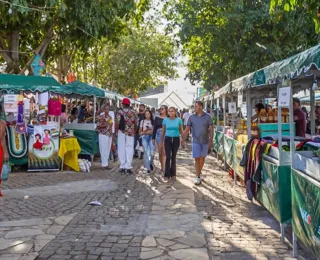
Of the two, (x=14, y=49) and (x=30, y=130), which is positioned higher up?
(x=14, y=49)

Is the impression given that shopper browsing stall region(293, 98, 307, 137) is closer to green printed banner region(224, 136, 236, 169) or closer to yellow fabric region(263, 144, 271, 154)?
green printed banner region(224, 136, 236, 169)

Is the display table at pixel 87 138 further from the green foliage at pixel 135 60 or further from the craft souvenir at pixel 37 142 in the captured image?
the green foliage at pixel 135 60

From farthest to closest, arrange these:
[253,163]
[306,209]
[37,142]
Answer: [37,142], [253,163], [306,209]

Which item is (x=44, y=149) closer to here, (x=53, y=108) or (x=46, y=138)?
(x=46, y=138)

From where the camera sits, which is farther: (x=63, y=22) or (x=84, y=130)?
(x=63, y=22)

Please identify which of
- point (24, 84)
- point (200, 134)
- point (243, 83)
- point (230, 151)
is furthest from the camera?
point (24, 84)

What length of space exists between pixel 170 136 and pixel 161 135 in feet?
1.59

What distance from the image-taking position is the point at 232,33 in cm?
1823

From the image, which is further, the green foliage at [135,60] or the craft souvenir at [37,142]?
the green foliage at [135,60]

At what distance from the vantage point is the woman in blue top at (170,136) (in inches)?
396

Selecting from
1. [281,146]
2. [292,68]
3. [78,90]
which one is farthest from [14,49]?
[292,68]

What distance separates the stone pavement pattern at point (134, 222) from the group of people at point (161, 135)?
73 centimetres

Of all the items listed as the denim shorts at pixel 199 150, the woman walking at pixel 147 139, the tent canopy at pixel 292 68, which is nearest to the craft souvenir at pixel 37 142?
the woman walking at pixel 147 139

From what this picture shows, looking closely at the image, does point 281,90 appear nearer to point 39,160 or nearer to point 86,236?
point 86,236
